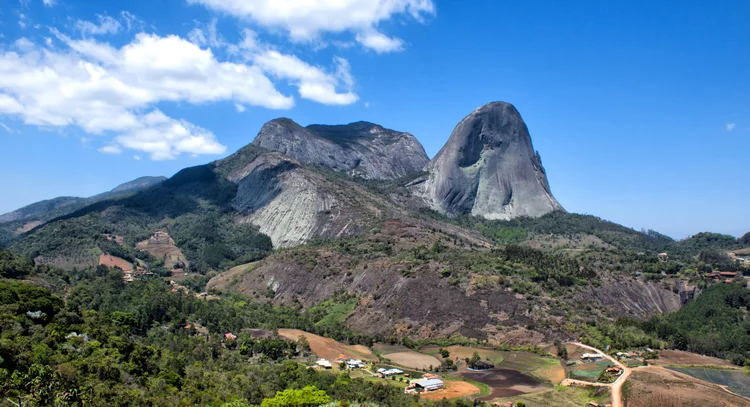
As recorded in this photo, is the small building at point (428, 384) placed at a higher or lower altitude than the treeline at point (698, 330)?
lower

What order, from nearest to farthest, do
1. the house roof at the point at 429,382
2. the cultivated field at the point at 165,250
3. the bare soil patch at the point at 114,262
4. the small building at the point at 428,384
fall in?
the small building at the point at 428,384 < the house roof at the point at 429,382 < the bare soil patch at the point at 114,262 < the cultivated field at the point at 165,250

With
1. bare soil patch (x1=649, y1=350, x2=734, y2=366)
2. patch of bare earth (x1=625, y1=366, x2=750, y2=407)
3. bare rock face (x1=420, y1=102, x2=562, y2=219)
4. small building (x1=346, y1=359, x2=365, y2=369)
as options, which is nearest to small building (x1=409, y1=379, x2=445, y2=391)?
small building (x1=346, y1=359, x2=365, y2=369)

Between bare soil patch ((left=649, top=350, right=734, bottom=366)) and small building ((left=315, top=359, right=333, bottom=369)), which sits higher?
bare soil patch ((left=649, top=350, right=734, bottom=366))

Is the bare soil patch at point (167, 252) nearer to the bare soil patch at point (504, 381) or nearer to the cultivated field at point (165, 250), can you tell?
the cultivated field at point (165, 250)

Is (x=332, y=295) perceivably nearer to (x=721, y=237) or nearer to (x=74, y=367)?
(x=74, y=367)

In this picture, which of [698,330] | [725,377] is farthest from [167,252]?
[725,377]

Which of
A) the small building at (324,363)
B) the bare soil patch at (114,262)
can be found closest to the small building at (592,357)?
the small building at (324,363)

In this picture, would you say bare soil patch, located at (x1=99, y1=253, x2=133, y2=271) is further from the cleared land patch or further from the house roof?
the cleared land patch
